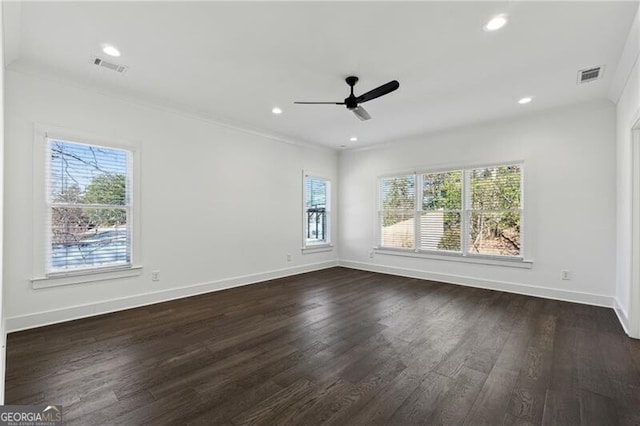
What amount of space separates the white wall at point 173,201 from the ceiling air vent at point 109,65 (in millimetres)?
698

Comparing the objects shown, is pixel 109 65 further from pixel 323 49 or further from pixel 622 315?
pixel 622 315

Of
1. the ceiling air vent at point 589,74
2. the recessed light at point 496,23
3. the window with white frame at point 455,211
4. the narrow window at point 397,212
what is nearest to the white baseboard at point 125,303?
the narrow window at point 397,212

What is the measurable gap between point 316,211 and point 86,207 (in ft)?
13.7

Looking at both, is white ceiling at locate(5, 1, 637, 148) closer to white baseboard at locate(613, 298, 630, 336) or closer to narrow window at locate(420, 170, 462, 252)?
narrow window at locate(420, 170, 462, 252)

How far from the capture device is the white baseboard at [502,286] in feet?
13.5

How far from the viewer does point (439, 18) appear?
2.37 m

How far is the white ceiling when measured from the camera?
2.30 meters

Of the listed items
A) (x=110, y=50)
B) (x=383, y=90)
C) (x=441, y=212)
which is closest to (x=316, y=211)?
(x=441, y=212)

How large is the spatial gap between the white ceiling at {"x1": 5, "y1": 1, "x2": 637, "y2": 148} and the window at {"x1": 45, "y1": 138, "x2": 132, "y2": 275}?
87cm

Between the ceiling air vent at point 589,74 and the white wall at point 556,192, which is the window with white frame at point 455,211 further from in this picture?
the ceiling air vent at point 589,74

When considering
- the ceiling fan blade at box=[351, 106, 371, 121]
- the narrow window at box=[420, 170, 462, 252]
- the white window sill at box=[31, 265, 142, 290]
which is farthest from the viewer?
the narrow window at box=[420, 170, 462, 252]

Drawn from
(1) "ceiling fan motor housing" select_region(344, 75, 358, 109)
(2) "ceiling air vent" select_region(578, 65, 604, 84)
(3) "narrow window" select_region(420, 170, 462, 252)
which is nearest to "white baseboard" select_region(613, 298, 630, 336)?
(3) "narrow window" select_region(420, 170, 462, 252)

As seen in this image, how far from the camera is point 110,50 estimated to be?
9.34 ft

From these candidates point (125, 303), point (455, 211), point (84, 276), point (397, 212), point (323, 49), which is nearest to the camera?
point (323, 49)
